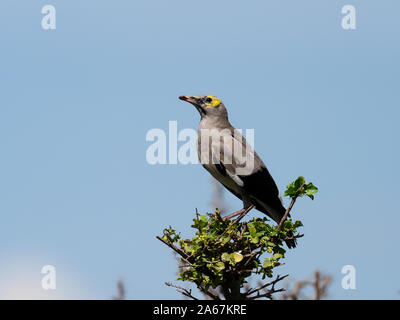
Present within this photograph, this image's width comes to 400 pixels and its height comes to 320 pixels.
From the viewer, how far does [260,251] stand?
8680mm

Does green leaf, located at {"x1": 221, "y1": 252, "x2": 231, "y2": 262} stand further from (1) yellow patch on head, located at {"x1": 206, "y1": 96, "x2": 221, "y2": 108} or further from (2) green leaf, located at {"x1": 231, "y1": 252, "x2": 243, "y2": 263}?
(1) yellow patch on head, located at {"x1": 206, "y1": 96, "x2": 221, "y2": 108}

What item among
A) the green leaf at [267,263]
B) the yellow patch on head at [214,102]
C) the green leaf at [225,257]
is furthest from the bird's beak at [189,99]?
the green leaf at [267,263]

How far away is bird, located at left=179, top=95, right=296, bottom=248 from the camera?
1002cm

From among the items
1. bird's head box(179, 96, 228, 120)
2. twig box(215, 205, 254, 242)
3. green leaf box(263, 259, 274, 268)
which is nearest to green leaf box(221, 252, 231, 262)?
twig box(215, 205, 254, 242)

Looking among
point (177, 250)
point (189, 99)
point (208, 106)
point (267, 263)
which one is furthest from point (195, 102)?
point (267, 263)

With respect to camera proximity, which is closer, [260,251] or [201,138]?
[260,251]

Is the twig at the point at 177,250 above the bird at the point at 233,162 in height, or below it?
below

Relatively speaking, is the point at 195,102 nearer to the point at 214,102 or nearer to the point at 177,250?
the point at 214,102

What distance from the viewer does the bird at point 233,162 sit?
32.9 ft

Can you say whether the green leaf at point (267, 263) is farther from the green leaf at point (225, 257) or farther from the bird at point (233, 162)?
the bird at point (233, 162)

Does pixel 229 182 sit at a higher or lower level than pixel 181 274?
higher

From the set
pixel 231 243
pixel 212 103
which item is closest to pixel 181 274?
pixel 231 243
